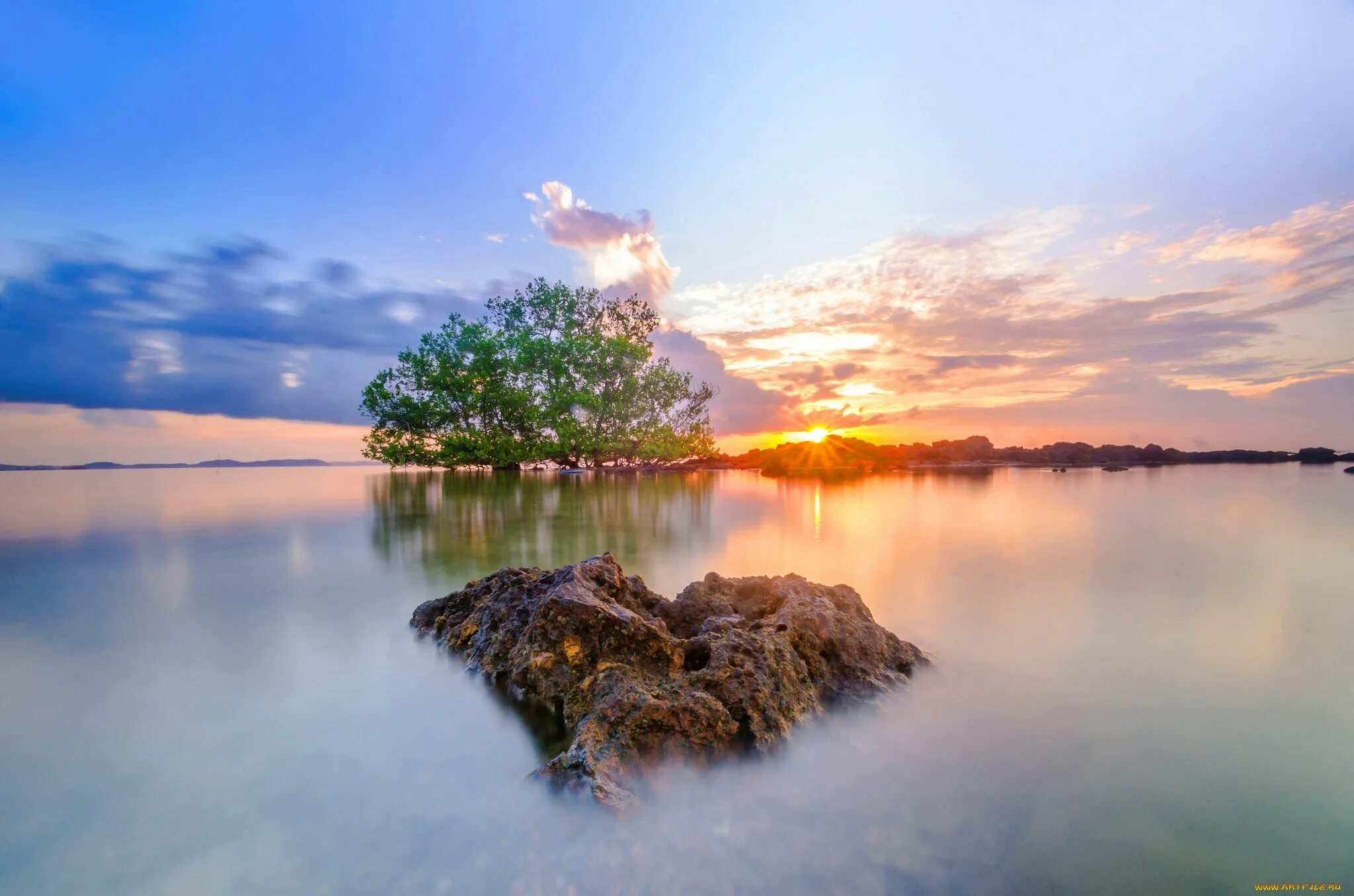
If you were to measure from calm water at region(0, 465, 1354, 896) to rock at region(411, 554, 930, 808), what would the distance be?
17 centimetres

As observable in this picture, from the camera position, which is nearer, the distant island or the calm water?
the calm water

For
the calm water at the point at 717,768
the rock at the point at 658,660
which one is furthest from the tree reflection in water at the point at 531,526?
the rock at the point at 658,660

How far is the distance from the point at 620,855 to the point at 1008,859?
5.00ft

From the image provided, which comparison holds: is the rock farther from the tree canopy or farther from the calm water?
the tree canopy

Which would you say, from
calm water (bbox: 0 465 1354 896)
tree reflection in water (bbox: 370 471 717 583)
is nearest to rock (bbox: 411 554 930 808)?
calm water (bbox: 0 465 1354 896)

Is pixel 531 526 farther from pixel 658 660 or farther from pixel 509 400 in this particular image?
pixel 509 400

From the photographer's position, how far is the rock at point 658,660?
245 centimetres

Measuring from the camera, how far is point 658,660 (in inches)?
121

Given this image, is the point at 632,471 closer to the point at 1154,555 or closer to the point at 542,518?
the point at 542,518

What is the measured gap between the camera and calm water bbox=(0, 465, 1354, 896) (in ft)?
6.46

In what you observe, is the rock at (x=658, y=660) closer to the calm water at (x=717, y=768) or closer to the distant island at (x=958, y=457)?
the calm water at (x=717, y=768)

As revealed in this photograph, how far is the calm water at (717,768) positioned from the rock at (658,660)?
168mm

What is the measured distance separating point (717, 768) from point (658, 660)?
0.78 metres

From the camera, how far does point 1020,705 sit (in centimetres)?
317
